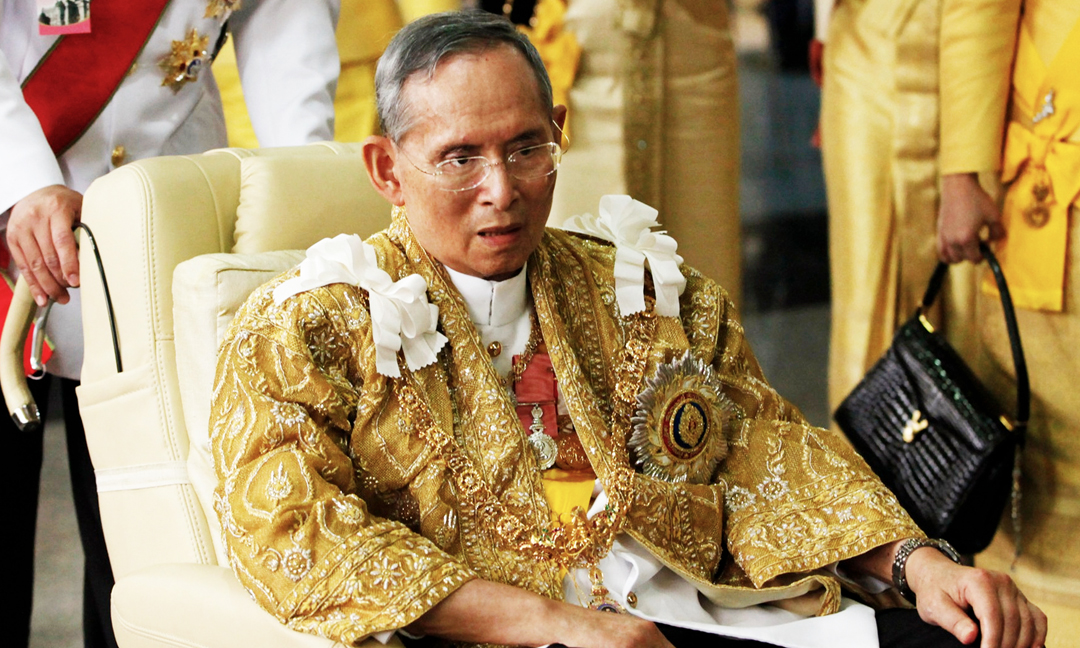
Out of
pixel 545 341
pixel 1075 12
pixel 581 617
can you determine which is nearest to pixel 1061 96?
pixel 1075 12

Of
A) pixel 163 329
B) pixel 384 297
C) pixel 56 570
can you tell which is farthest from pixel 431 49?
pixel 56 570

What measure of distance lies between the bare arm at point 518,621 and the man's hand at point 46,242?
0.71 metres

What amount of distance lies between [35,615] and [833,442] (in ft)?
6.43

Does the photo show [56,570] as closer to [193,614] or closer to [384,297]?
[193,614]

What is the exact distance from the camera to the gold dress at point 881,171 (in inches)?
105

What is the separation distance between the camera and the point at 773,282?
552cm

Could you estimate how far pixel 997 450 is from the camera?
222cm

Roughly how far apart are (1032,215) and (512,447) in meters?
1.40

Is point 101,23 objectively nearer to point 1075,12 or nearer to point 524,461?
point 524,461

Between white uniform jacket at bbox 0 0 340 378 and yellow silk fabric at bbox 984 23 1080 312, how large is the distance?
135 cm

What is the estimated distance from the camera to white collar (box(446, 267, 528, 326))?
1519mm

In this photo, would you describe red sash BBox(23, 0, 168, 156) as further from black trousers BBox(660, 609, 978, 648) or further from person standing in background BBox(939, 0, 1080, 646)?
person standing in background BBox(939, 0, 1080, 646)

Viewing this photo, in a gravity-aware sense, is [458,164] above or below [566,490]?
above

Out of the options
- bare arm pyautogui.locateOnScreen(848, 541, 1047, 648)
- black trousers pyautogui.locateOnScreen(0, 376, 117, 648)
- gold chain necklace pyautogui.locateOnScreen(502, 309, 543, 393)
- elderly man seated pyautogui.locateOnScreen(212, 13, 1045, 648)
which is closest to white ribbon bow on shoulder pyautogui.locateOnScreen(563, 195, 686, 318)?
elderly man seated pyautogui.locateOnScreen(212, 13, 1045, 648)
